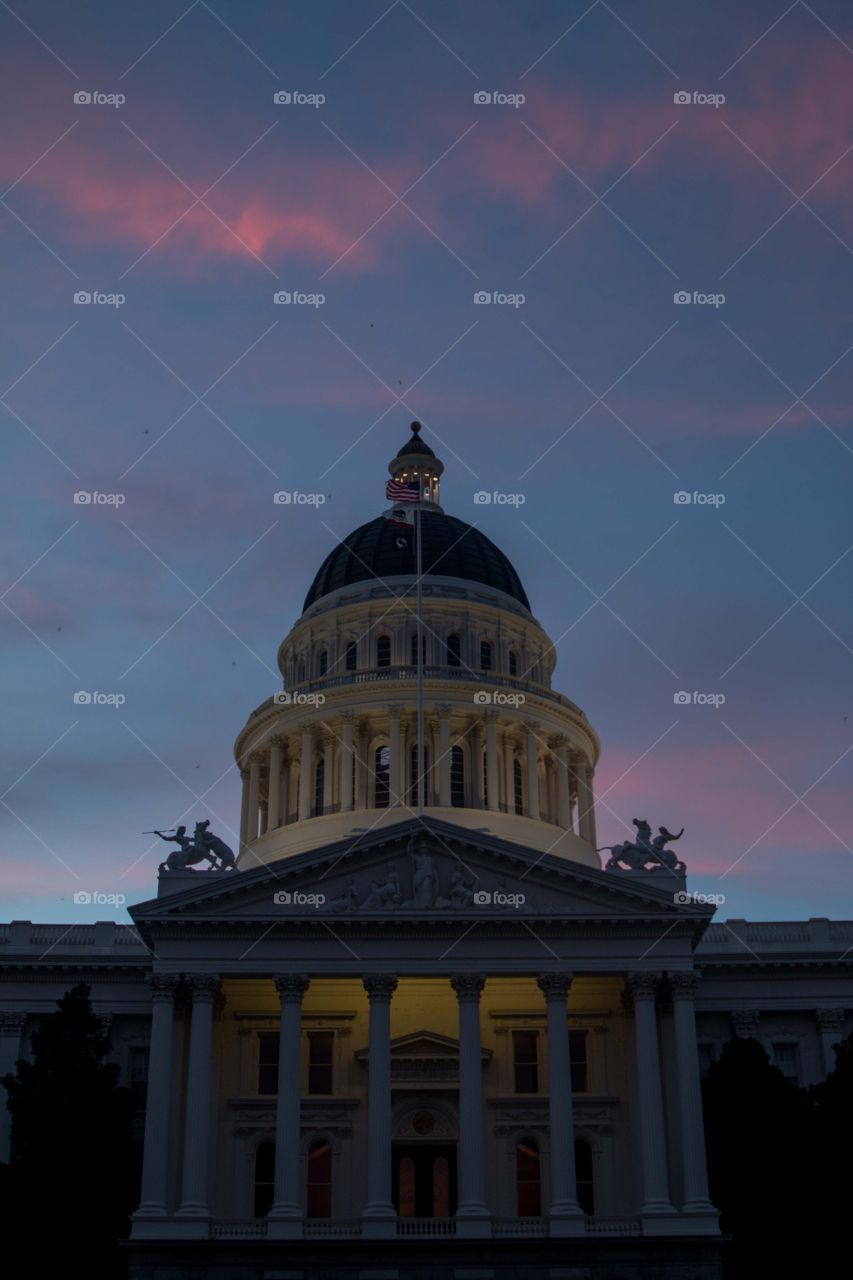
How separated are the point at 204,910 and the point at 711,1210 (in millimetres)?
19173

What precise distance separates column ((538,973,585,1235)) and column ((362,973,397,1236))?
523cm

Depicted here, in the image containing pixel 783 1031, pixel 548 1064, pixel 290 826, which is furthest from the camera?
pixel 290 826

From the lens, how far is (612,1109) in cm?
5406

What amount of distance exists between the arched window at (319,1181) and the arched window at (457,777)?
841 inches

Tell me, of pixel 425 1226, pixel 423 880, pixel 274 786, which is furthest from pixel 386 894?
pixel 274 786

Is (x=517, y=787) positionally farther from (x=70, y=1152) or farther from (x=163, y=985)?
(x=70, y=1152)

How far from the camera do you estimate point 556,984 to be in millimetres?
51750

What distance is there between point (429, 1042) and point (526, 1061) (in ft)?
11.9

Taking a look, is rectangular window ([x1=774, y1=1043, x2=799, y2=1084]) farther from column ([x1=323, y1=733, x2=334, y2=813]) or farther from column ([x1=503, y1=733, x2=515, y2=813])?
column ([x1=323, y1=733, x2=334, y2=813])

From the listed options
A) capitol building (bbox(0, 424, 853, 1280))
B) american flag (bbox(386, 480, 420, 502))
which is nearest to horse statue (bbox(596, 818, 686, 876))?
capitol building (bbox(0, 424, 853, 1280))

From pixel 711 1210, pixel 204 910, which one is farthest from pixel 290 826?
pixel 711 1210

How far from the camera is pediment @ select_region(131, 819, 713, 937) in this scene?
52094 mm

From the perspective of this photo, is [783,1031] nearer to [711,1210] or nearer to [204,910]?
[711,1210]

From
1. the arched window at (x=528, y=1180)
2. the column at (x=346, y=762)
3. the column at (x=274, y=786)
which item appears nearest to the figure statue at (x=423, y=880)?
the arched window at (x=528, y=1180)
